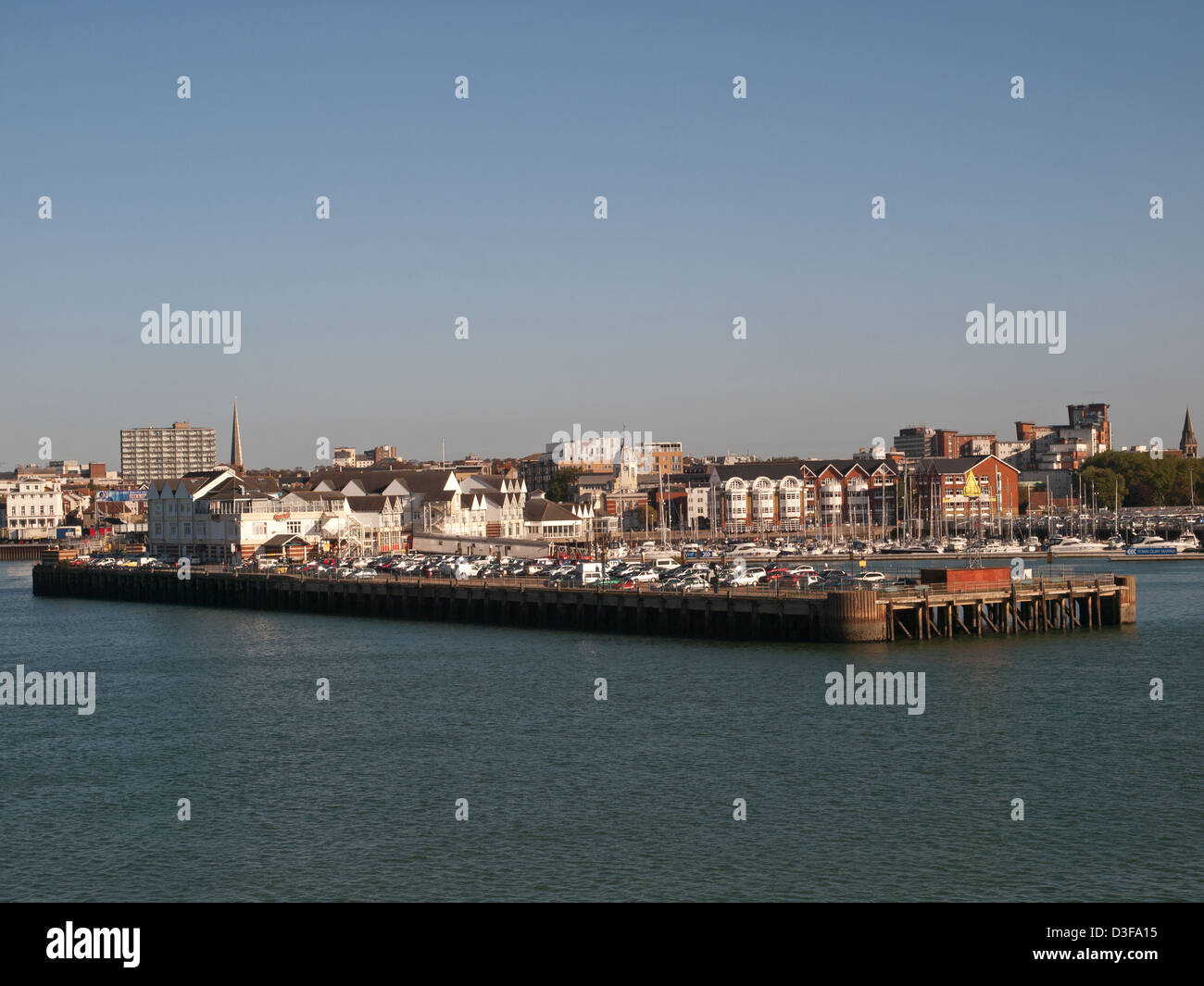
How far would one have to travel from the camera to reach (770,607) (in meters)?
46.4

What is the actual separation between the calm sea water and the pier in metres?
1.72

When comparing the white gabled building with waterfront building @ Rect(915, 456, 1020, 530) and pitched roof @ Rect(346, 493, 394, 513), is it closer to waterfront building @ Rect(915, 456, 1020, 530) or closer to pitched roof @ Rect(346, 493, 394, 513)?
pitched roof @ Rect(346, 493, 394, 513)

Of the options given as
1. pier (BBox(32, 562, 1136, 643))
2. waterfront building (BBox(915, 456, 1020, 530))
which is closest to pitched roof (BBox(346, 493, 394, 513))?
pier (BBox(32, 562, 1136, 643))

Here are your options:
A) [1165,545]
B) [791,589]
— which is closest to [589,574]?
[791,589]

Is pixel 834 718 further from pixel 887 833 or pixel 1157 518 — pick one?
pixel 1157 518

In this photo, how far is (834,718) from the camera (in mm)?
31750

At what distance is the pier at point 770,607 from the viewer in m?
45.1

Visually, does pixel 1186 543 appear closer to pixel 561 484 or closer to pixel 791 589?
pixel 791 589

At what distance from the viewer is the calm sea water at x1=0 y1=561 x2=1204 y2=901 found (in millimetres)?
20469

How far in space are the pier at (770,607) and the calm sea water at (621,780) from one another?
67.6 inches

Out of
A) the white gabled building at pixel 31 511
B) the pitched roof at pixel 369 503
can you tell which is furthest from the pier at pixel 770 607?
the white gabled building at pixel 31 511

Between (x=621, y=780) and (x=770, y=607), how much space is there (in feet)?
69.1

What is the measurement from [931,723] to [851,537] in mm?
92781
